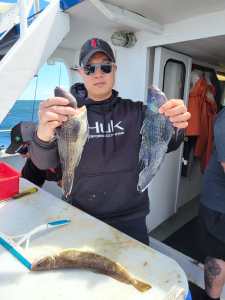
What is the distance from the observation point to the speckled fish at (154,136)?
1.13m

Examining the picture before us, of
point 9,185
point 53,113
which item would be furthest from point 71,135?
point 9,185

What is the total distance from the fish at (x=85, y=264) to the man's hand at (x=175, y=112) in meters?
0.62

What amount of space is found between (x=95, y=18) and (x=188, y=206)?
3034 millimetres

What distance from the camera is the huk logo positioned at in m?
1.53

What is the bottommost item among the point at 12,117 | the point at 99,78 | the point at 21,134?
the point at 12,117

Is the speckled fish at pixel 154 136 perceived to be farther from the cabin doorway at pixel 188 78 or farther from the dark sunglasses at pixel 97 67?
the cabin doorway at pixel 188 78

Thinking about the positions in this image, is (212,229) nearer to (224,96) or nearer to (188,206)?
(188,206)

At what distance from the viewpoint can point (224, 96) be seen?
14.9ft

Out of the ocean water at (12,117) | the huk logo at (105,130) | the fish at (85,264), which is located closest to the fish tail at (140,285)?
the fish at (85,264)

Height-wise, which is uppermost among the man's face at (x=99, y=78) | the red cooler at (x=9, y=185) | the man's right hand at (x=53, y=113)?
the man's face at (x=99, y=78)

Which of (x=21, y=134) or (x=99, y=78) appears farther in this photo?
(x=21, y=134)

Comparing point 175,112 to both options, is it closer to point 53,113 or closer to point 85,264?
point 53,113

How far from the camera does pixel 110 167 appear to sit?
1.50 m

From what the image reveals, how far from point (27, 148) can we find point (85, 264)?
3.08ft
